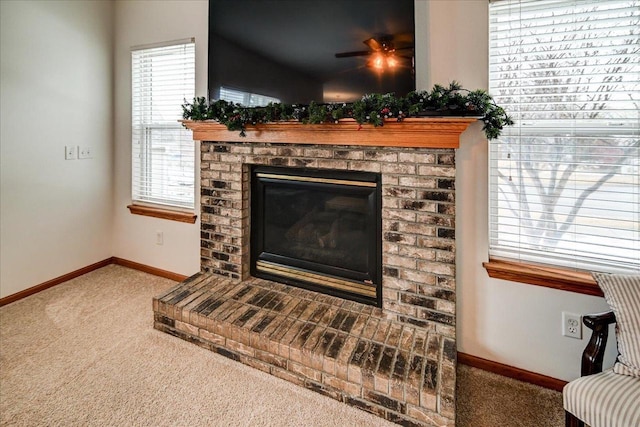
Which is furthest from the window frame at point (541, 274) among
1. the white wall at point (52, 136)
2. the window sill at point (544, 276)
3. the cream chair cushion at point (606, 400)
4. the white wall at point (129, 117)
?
the white wall at point (52, 136)

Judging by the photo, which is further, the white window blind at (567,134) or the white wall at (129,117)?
the white wall at (129,117)

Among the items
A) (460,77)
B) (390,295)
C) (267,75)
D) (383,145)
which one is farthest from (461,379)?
(267,75)

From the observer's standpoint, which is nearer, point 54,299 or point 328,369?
point 328,369

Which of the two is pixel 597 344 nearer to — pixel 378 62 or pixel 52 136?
pixel 378 62

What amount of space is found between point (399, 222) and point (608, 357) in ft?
4.19

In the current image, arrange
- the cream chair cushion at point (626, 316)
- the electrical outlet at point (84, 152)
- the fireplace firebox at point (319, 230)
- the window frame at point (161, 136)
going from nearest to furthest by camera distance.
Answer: the cream chair cushion at point (626, 316) → the fireplace firebox at point (319, 230) → the window frame at point (161, 136) → the electrical outlet at point (84, 152)

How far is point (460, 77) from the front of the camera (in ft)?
6.30

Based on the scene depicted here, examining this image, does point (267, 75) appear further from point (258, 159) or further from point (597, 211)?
point (597, 211)

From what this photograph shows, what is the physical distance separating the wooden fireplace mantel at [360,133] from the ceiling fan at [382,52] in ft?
1.13

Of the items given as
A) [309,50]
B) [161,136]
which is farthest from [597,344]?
[161,136]

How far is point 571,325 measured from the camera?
179cm

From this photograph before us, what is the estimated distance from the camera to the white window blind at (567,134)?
1.66m

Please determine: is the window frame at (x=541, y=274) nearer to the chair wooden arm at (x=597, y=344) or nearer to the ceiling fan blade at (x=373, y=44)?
the chair wooden arm at (x=597, y=344)

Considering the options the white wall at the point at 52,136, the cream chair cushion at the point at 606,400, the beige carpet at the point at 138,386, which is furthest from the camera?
the white wall at the point at 52,136
